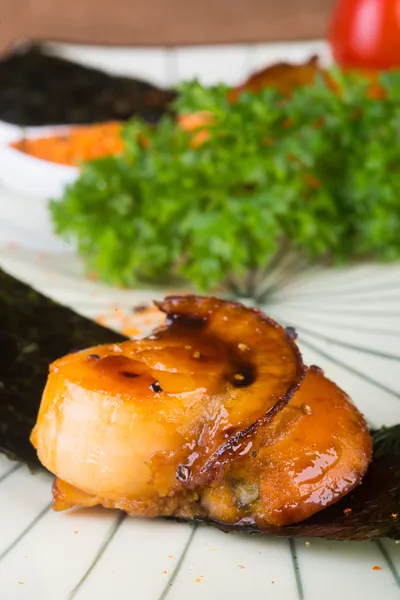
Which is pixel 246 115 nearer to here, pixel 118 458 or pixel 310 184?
pixel 310 184

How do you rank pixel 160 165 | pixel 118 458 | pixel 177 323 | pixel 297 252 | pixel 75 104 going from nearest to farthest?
pixel 118 458
pixel 177 323
pixel 160 165
pixel 297 252
pixel 75 104

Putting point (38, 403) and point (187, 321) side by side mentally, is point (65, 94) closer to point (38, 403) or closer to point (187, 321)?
point (38, 403)

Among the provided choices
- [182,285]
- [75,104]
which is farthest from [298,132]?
[75,104]

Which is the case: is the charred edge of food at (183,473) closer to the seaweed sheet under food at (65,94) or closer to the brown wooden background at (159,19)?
the seaweed sheet under food at (65,94)

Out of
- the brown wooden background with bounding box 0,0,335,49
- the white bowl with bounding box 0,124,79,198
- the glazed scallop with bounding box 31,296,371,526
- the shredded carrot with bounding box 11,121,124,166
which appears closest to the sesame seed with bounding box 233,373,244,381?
the glazed scallop with bounding box 31,296,371,526

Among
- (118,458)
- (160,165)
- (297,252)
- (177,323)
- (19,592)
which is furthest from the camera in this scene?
(297,252)

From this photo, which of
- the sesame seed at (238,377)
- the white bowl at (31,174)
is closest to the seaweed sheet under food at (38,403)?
the sesame seed at (238,377)

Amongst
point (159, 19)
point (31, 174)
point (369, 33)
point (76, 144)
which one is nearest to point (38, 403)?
point (31, 174)
